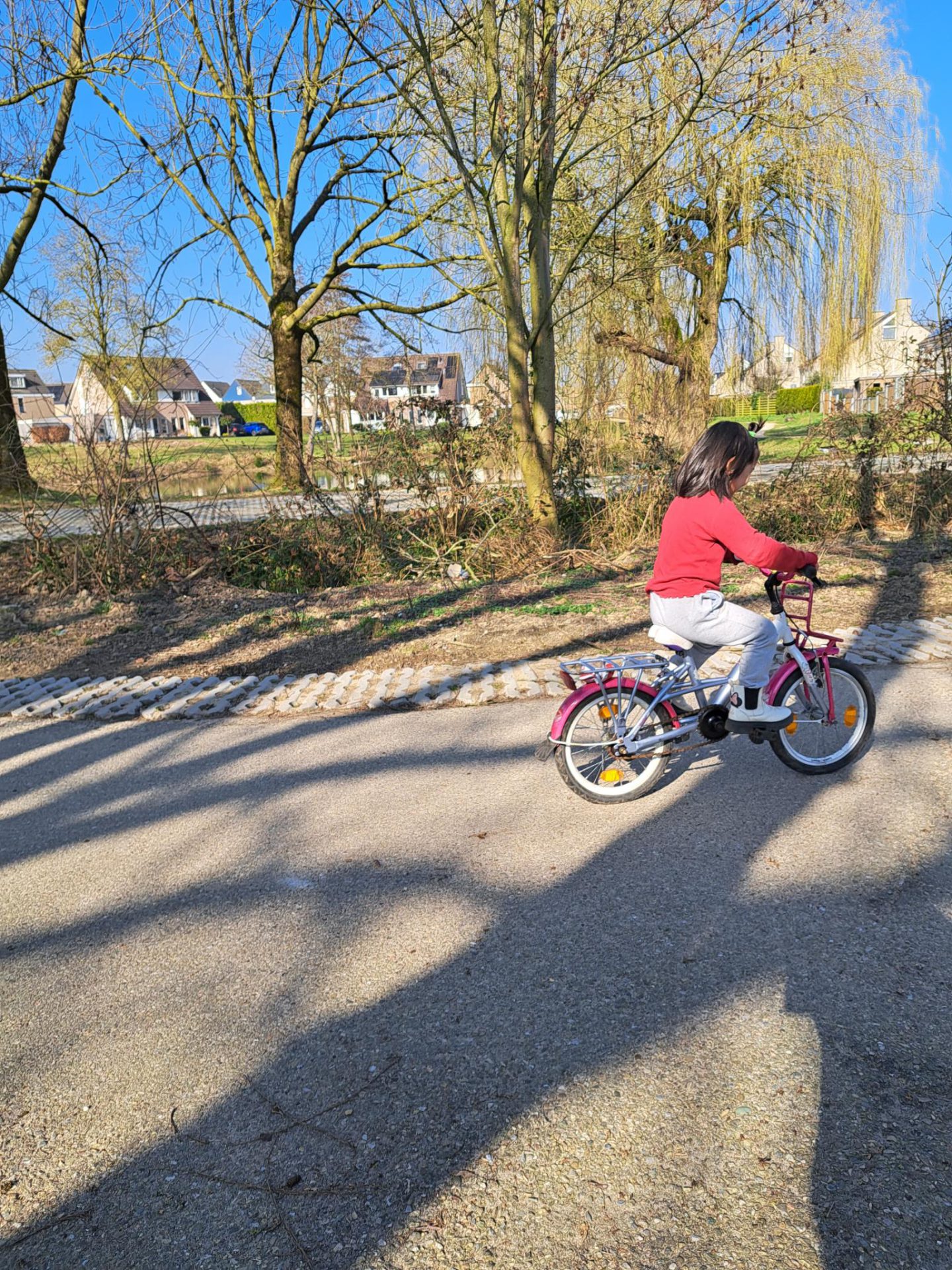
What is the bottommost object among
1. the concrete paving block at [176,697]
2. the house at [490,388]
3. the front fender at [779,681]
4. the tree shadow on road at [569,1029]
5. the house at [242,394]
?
the concrete paving block at [176,697]

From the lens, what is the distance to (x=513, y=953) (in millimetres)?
3100

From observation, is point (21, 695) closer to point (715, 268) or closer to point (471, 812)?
point (471, 812)

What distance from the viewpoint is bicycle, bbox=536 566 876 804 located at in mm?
4117

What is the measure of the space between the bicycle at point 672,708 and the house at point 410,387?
6.69 meters

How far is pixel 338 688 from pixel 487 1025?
12.7 ft

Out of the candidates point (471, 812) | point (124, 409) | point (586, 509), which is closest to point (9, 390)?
point (124, 409)

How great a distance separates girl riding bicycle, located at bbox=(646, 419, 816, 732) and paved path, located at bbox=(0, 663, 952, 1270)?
0.52m

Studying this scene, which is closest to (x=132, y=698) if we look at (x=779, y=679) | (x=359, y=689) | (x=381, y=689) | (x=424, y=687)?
(x=359, y=689)

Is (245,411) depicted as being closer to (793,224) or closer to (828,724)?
(793,224)

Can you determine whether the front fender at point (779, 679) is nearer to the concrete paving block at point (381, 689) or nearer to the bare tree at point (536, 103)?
the concrete paving block at point (381, 689)

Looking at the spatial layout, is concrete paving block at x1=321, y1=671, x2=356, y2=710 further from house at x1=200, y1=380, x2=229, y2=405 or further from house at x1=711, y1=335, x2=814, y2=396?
house at x1=200, y1=380, x2=229, y2=405

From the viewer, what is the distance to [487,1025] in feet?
8.97

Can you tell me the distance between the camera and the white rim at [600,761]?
4.13 metres

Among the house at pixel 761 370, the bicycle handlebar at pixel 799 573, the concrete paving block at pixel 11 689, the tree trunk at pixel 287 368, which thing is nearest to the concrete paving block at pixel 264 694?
the concrete paving block at pixel 11 689
